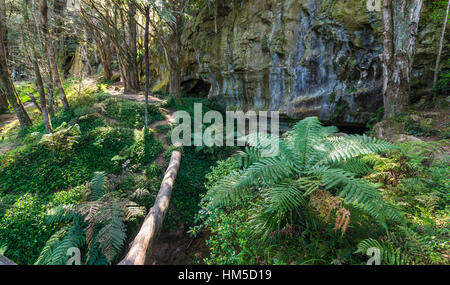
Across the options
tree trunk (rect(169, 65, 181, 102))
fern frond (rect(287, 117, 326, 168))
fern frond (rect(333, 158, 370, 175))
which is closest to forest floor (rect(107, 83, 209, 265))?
fern frond (rect(287, 117, 326, 168))

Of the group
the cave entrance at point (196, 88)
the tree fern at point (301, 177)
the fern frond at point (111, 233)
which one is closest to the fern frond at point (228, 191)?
the tree fern at point (301, 177)

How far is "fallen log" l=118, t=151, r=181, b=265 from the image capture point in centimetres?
260

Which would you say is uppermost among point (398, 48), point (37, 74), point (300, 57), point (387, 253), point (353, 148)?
point (300, 57)

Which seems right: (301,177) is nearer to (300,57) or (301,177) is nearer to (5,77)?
(300,57)

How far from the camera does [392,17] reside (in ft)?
18.1

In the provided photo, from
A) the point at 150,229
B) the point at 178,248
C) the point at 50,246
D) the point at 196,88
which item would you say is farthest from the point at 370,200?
the point at 196,88

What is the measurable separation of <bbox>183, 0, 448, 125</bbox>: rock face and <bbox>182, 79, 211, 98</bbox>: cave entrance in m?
3.43

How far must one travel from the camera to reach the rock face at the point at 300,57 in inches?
267

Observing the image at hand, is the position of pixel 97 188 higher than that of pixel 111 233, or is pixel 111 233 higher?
pixel 97 188

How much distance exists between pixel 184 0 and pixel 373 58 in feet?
32.2

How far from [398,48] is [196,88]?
12059mm

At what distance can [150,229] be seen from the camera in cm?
319

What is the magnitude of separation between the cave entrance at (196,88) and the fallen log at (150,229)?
10659mm

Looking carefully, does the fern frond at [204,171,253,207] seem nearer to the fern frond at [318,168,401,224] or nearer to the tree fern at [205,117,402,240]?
the tree fern at [205,117,402,240]
